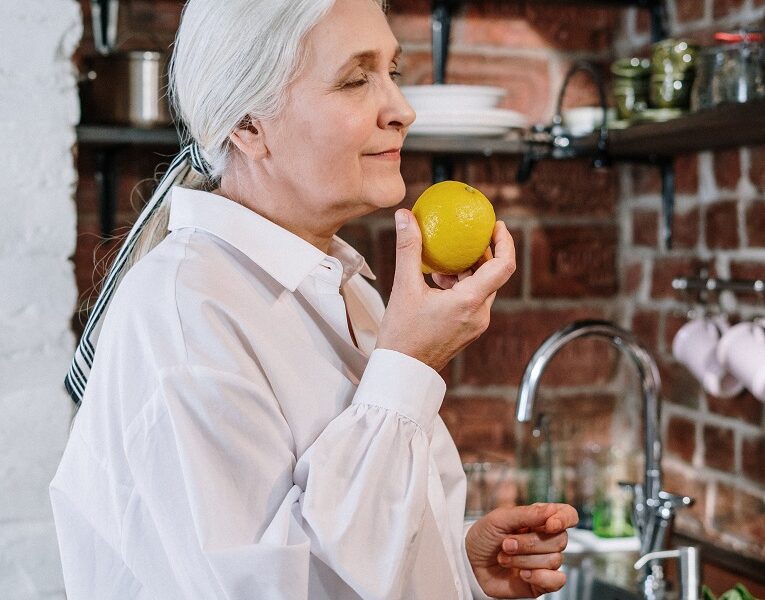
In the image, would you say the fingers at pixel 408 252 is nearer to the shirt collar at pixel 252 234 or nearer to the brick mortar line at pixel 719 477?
the shirt collar at pixel 252 234

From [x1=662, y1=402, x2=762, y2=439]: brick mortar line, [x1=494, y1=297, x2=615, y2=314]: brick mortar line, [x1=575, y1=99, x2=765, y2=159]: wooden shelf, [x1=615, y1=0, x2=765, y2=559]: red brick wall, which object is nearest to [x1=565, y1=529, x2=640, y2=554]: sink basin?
[x1=615, y1=0, x2=765, y2=559]: red brick wall

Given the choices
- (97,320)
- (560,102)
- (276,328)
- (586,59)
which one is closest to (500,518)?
(276,328)

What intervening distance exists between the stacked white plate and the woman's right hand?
0.65m

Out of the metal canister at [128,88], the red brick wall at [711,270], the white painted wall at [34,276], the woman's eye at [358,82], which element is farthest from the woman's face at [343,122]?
the red brick wall at [711,270]

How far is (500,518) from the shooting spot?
1164 millimetres

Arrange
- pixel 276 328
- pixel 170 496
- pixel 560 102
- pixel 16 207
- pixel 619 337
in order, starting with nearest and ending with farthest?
1. pixel 170 496
2. pixel 276 328
3. pixel 16 207
4. pixel 619 337
5. pixel 560 102

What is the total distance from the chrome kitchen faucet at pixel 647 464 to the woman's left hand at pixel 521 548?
0.39 meters

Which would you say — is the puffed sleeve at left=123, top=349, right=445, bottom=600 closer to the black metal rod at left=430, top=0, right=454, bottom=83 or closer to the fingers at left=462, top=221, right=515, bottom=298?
the fingers at left=462, top=221, right=515, bottom=298

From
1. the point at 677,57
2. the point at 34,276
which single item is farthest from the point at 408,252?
the point at 677,57

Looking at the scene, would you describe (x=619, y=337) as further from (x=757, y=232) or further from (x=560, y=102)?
(x=560, y=102)

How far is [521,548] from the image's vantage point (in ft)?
3.83

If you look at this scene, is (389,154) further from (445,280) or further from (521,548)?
(521,548)

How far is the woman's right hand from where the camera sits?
3.26 feet

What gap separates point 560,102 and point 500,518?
0.96m
